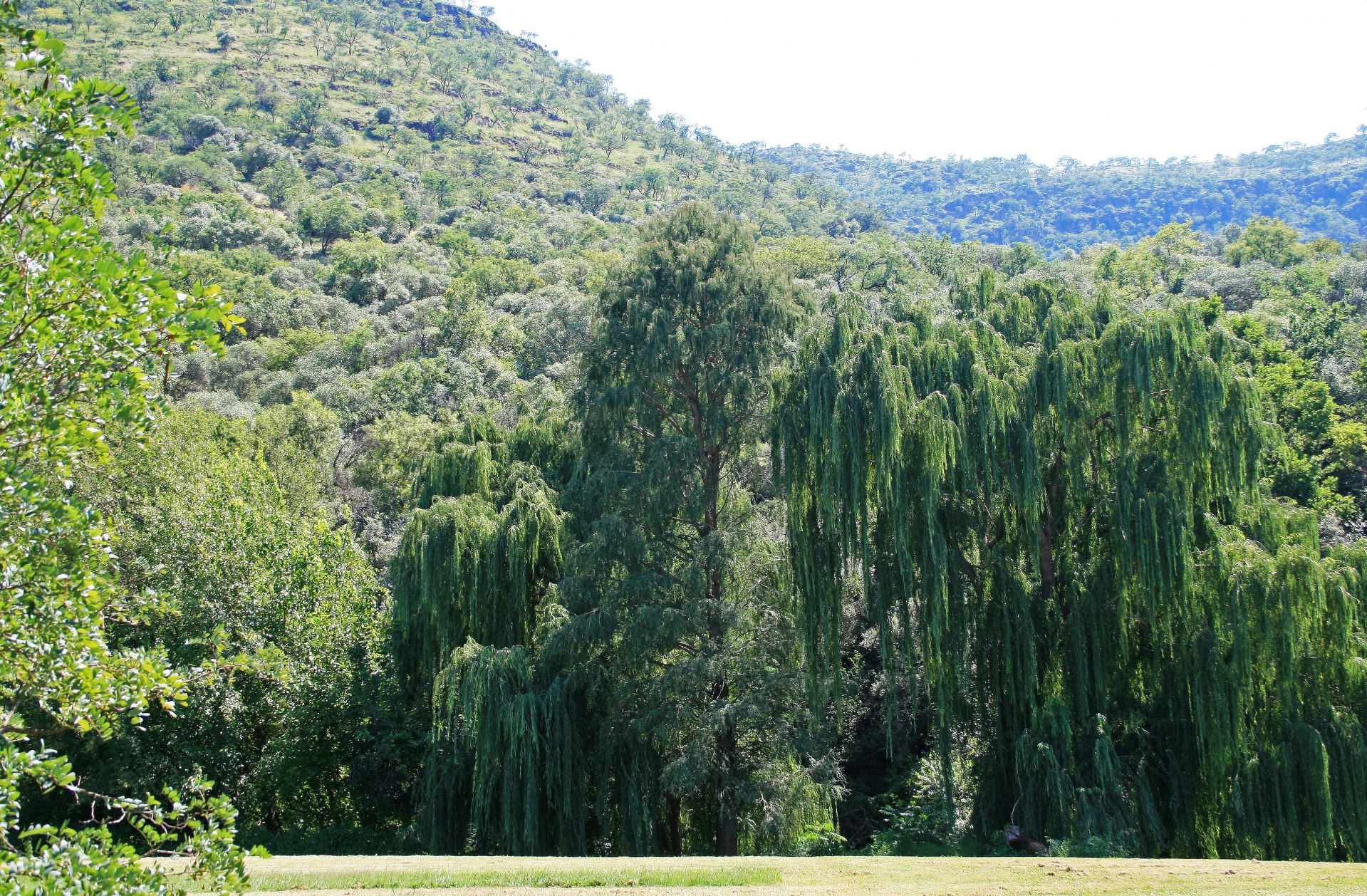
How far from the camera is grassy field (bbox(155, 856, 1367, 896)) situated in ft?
29.2

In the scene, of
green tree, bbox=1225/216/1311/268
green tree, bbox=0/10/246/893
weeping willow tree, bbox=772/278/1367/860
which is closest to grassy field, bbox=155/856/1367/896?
weeping willow tree, bbox=772/278/1367/860

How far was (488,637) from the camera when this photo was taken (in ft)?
60.2

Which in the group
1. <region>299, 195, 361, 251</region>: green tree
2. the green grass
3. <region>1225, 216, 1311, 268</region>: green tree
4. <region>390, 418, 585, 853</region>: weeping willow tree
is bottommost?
the green grass

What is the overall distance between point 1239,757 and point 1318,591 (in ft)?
8.86

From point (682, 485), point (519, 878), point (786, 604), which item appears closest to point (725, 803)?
point (786, 604)

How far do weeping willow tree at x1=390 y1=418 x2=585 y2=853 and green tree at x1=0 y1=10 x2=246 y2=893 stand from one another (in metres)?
11.1

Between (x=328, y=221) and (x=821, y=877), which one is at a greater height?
(x=328, y=221)

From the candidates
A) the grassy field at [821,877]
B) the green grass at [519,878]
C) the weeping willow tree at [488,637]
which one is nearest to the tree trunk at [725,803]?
the weeping willow tree at [488,637]

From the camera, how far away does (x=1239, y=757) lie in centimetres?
1324

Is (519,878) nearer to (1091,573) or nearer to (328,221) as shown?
(1091,573)

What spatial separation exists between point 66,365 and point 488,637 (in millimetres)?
14267

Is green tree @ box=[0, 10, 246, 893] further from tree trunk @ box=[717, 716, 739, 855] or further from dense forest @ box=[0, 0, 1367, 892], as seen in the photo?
tree trunk @ box=[717, 716, 739, 855]

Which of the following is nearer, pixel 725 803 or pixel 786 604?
pixel 725 803

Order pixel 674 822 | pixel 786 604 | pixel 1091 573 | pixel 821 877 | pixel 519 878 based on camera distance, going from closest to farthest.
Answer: pixel 519 878 < pixel 821 877 < pixel 1091 573 < pixel 786 604 < pixel 674 822
